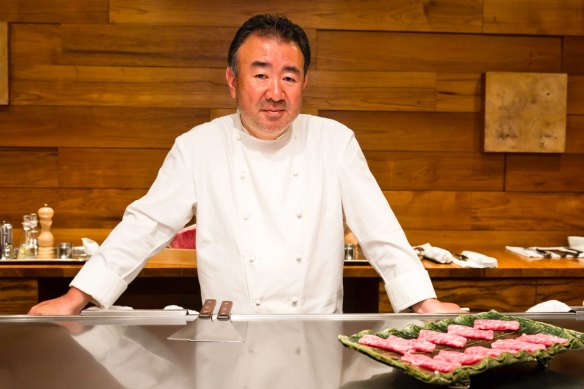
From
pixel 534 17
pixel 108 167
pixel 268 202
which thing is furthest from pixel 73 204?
pixel 534 17

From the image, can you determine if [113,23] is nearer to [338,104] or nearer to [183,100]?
[183,100]

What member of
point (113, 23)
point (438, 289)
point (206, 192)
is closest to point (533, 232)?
point (438, 289)

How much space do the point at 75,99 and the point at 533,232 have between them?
2556mm

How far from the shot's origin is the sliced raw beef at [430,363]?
3.73ft

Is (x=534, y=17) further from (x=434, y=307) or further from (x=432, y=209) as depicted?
(x=434, y=307)

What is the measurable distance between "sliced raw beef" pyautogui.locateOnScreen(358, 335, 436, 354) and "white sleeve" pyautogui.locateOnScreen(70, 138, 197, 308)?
3.05ft

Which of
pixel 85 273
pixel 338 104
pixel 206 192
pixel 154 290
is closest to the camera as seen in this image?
pixel 85 273

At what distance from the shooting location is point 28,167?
3613 millimetres

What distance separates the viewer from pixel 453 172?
3.78m

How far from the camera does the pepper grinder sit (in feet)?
10.7

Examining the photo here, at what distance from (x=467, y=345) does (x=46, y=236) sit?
2.47m

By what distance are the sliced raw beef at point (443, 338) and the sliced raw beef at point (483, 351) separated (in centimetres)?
3

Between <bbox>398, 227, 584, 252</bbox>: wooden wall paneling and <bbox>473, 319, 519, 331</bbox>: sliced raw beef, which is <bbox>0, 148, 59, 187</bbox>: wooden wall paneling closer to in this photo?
<bbox>398, 227, 584, 252</bbox>: wooden wall paneling

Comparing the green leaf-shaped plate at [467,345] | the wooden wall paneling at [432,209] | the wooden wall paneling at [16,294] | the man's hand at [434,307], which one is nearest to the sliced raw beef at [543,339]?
the green leaf-shaped plate at [467,345]
